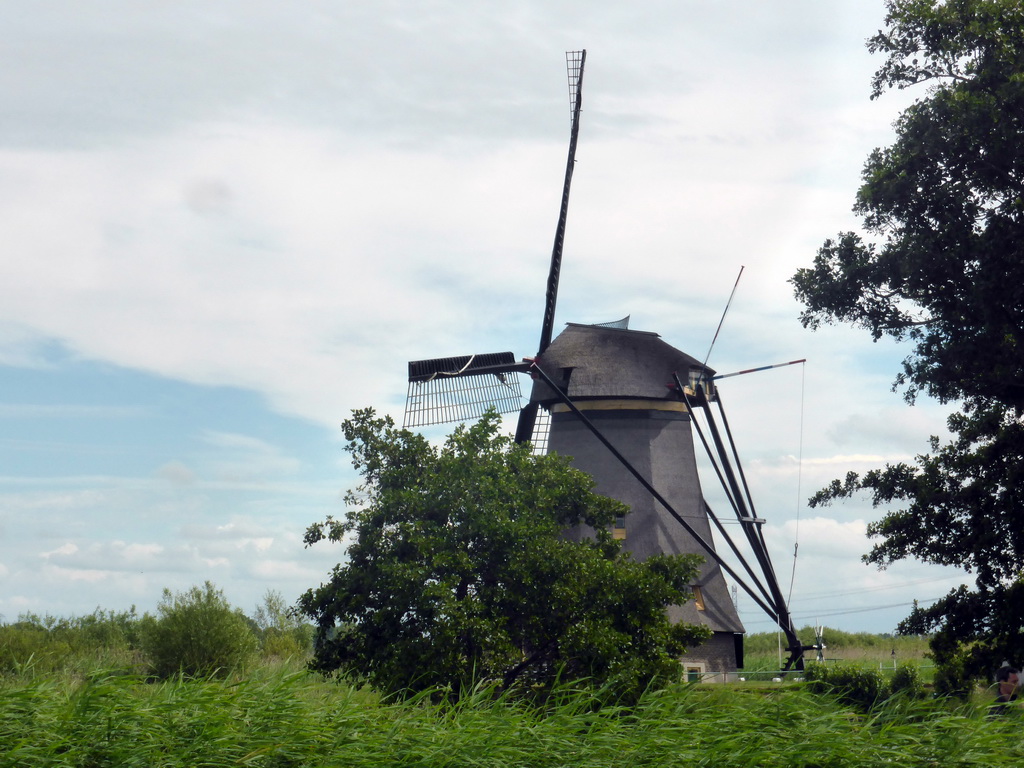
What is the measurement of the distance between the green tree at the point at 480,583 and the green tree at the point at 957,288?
14.4ft

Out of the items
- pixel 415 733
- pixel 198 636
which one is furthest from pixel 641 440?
pixel 415 733

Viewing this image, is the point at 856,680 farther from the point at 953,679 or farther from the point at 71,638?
the point at 71,638

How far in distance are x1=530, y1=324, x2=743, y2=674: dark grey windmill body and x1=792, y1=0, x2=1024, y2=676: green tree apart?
8.28 metres

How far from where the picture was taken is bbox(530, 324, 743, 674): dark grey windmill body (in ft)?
90.4

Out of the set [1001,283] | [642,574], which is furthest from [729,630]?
[1001,283]

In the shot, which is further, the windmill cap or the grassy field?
the windmill cap

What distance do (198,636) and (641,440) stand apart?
41.7ft

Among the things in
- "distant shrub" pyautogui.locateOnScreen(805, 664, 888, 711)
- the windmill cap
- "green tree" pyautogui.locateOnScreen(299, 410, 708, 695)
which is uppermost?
the windmill cap

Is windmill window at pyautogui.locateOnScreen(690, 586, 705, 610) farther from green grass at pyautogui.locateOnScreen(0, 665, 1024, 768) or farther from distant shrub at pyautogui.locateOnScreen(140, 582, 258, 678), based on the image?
green grass at pyautogui.locateOnScreen(0, 665, 1024, 768)

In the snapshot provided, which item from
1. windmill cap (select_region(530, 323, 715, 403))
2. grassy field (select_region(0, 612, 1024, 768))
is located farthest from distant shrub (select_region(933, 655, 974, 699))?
windmill cap (select_region(530, 323, 715, 403))

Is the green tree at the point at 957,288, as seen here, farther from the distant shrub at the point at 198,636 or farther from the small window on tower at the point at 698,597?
the distant shrub at the point at 198,636

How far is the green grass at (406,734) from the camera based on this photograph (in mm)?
8820

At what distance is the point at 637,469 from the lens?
1084 inches

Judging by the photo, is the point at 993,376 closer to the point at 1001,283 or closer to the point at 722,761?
the point at 1001,283
